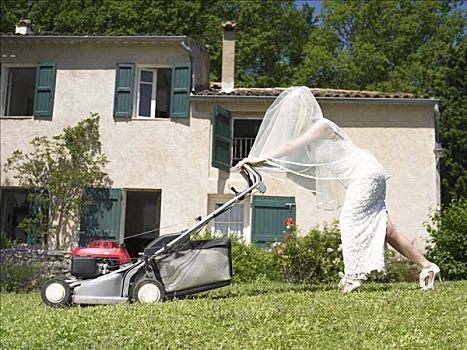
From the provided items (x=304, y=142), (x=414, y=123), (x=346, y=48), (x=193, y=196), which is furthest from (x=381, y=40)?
(x=304, y=142)

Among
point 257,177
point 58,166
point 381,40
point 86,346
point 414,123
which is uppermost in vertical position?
point 381,40

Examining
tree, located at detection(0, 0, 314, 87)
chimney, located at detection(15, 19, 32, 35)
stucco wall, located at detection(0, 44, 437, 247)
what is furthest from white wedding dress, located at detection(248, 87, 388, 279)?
tree, located at detection(0, 0, 314, 87)

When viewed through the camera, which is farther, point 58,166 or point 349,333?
point 58,166

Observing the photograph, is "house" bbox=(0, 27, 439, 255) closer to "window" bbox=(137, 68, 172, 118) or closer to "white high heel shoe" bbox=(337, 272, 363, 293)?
"window" bbox=(137, 68, 172, 118)

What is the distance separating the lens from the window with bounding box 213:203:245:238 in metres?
16.7

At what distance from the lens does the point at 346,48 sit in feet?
107

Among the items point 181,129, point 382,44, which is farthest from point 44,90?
point 382,44

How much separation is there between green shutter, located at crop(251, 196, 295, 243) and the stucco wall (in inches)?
11.1

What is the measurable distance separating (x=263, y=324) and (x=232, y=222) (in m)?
11.2

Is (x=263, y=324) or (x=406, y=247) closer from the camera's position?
(x=263, y=324)

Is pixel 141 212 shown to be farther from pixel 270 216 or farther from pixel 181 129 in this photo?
pixel 270 216

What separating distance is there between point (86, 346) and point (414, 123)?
12.7m

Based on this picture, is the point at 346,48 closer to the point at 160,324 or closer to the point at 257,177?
the point at 257,177

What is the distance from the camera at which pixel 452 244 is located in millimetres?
11516
